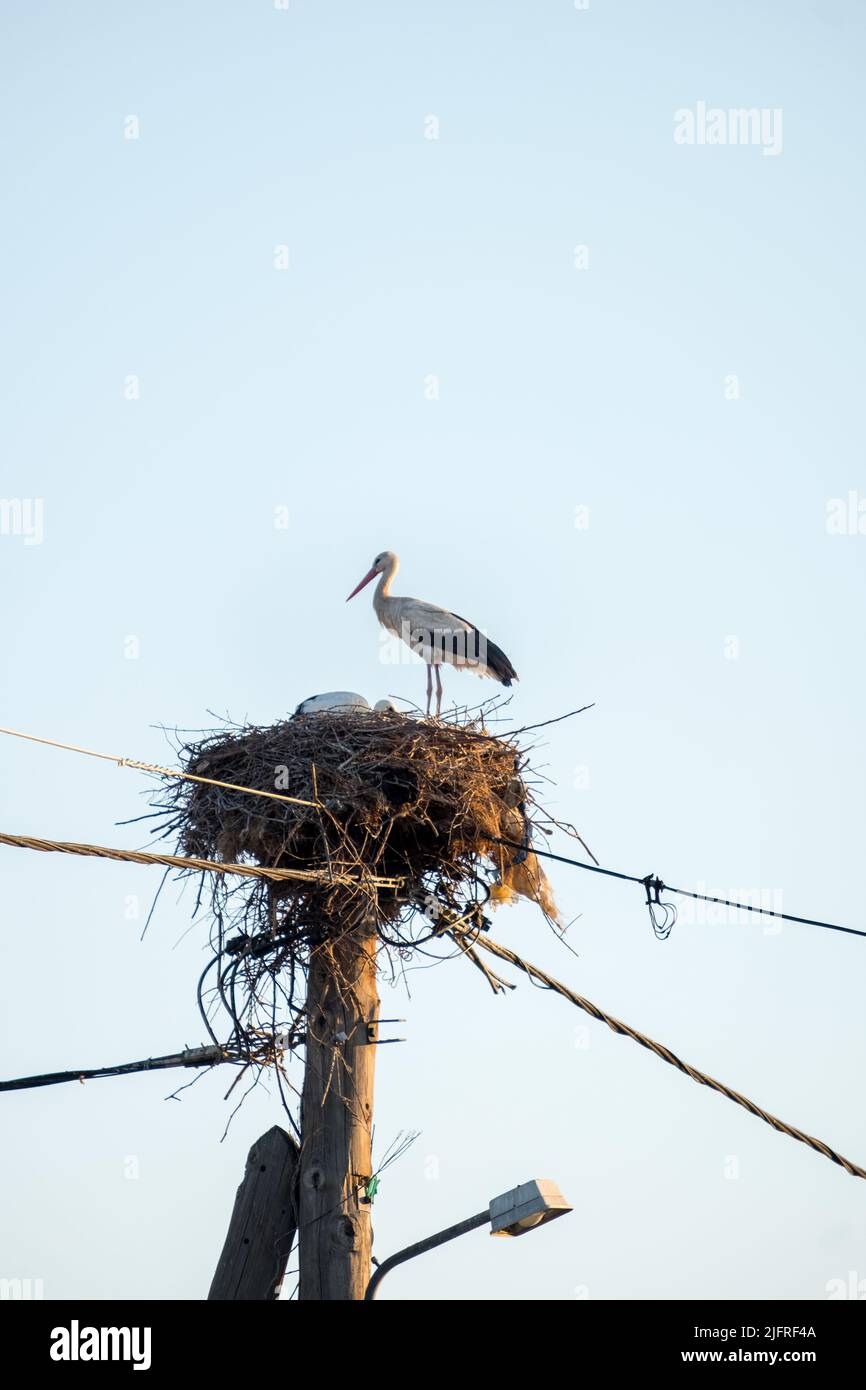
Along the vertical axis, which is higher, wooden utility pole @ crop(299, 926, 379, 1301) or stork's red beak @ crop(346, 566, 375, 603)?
stork's red beak @ crop(346, 566, 375, 603)

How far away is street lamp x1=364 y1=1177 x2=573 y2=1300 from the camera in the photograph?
7078 mm

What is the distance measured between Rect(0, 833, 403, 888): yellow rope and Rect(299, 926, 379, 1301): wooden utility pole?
9.3 inches

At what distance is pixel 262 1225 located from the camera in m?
7.26

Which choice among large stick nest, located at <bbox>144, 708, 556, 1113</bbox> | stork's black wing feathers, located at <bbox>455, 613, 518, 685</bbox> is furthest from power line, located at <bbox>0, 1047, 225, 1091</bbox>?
stork's black wing feathers, located at <bbox>455, 613, 518, 685</bbox>

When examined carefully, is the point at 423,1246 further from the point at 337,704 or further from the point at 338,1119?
the point at 337,704

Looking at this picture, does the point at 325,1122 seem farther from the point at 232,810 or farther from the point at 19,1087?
the point at 232,810

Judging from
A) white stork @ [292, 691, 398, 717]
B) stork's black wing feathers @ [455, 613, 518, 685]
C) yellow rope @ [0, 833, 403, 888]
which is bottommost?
yellow rope @ [0, 833, 403, 888]

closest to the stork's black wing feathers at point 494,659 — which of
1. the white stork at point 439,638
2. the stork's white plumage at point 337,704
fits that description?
the white stork at point 439,638

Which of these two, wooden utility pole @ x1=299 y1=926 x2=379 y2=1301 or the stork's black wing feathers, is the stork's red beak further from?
wooden utility pole @ x1=299 y1=926 x2=379 y2=1301

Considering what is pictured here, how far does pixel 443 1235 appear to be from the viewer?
7121 mm

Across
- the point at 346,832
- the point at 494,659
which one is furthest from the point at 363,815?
the point at 494,659

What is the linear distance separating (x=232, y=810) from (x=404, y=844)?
81cm

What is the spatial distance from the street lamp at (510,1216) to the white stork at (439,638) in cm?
692
